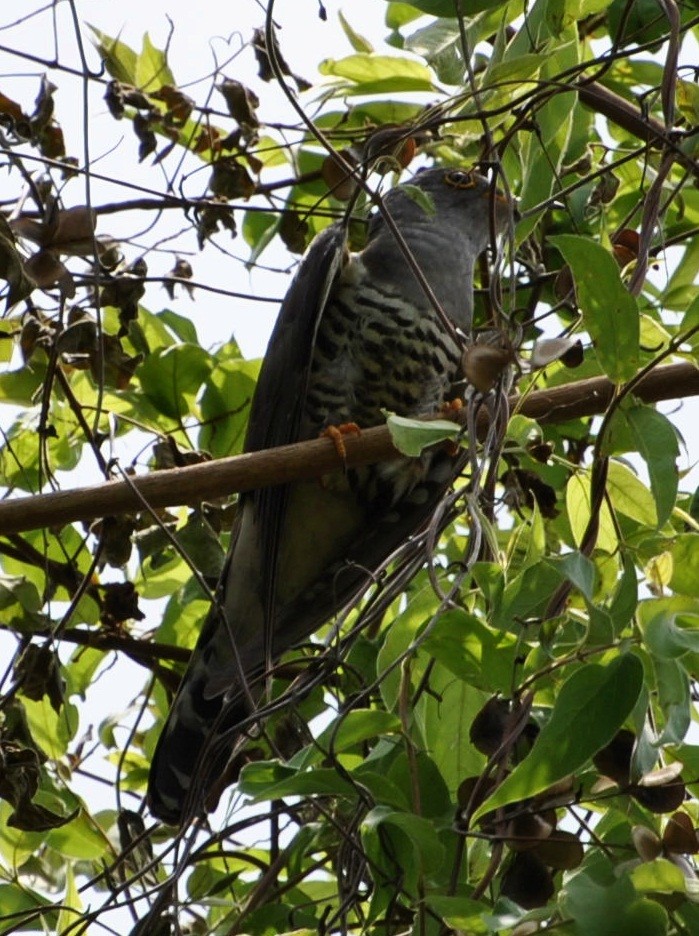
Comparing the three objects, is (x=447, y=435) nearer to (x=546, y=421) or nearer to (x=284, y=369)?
(x=546, y=421)

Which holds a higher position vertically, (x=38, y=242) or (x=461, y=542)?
(x=38, y=242)

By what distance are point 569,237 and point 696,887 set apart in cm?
83

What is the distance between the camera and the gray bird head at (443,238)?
355 centimetres

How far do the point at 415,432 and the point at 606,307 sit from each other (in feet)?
1.05

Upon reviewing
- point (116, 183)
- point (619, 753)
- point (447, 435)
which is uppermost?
point (116, 183)

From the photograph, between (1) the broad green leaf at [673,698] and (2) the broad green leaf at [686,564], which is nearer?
(1) the broad green leaf at [673,698]

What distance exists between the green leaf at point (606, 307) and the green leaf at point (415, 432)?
9.4 inches

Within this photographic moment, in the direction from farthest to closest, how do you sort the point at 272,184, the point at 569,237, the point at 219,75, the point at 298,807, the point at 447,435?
the point at 272,184 → the point at 219,75 → the point at 298,807 → the point at 447,435 → the point at 569,237

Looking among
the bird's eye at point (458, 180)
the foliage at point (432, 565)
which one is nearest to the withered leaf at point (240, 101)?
the foliage at point (432, 565)

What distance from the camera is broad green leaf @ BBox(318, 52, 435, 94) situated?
2801 millimetres

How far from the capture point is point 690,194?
3.19m

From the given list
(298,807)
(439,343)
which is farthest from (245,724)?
(439,343)

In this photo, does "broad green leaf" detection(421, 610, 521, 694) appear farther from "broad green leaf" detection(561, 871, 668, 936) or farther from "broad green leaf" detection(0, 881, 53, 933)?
"broad green leaf" detection(0, 881, 53, 933)

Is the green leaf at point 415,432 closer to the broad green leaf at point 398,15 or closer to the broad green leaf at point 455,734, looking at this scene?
the broad green leaf at point 455,734
